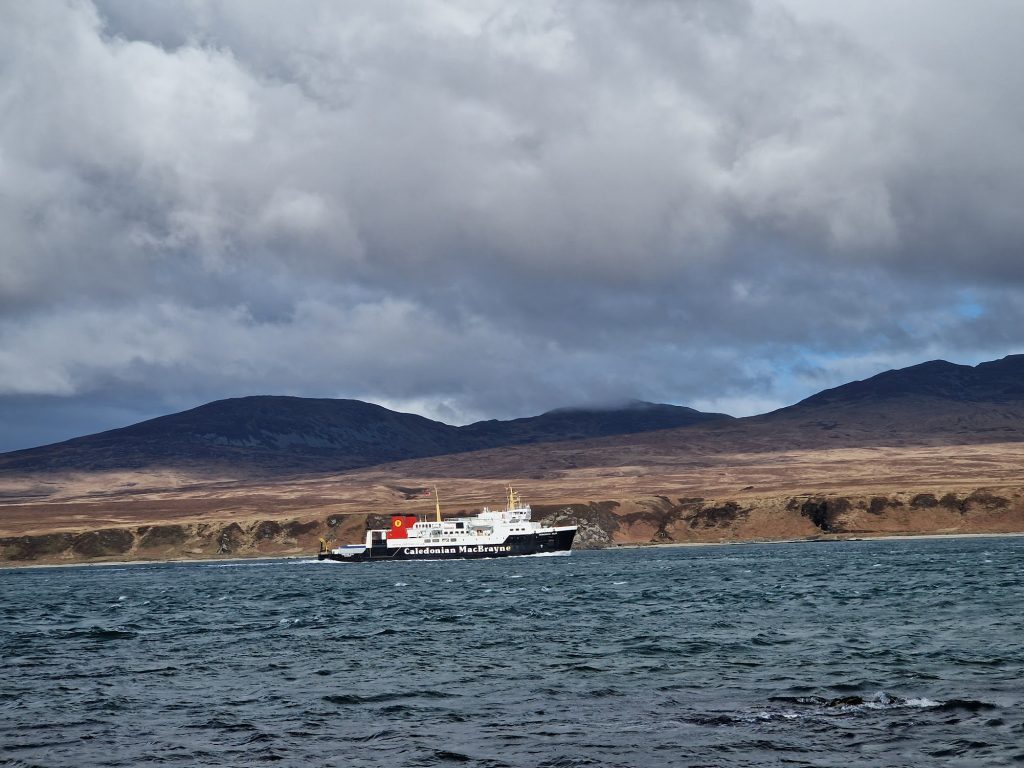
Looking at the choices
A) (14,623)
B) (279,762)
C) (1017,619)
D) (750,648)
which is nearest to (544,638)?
(750,648)

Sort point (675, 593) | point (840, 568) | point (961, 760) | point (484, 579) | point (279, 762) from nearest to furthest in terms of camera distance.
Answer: point (961, 760)
point (279, 762)
point (675, 593)
point (840, 568)
point (484, 579)

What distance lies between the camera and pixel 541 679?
46969mm

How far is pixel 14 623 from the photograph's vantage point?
87.9 m

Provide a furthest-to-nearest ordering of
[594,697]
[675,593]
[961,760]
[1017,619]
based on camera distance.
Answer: [675,593] → [1017,619] → [594,697] → [961,760]

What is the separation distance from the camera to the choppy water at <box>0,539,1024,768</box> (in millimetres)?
33625

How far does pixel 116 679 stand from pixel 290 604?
4692 centimetres

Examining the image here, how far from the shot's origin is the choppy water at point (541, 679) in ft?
110

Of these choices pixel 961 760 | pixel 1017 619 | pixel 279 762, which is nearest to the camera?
pixel 961 760

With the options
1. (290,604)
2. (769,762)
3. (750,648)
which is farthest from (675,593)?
(769,762)

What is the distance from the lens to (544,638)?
62.1 m

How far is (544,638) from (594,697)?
20208 millimetres

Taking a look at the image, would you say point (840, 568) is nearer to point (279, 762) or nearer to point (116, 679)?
point (116, 679)

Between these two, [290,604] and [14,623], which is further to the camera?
[290,604]

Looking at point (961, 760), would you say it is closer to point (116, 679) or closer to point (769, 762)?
point (769, 762)
